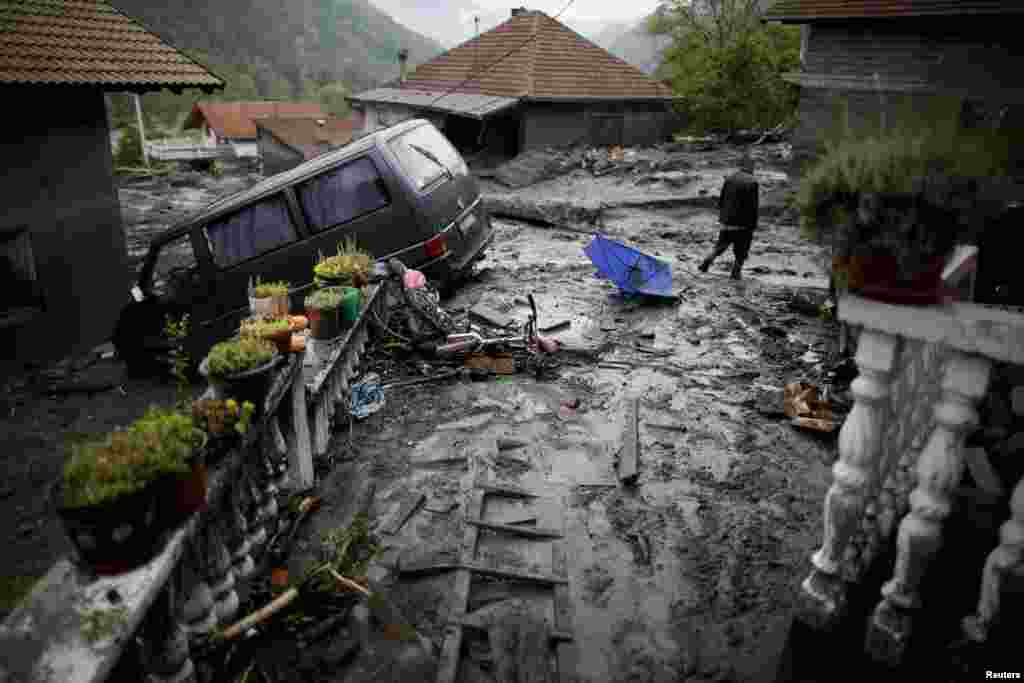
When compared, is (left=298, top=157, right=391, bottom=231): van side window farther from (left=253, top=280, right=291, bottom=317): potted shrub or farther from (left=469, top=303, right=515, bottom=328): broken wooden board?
(left=253, top=280, right=291, bottom=317): potted shrub

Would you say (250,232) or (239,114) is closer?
(250,232)

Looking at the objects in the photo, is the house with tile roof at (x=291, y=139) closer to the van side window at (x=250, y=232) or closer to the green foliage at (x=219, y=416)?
the van side window at (x=250, y=232)

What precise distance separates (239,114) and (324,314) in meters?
67.0

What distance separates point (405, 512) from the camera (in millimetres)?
3883

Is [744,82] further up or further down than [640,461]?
further up

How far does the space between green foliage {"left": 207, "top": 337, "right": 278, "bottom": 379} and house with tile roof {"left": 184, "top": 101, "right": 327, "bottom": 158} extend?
61.9 m

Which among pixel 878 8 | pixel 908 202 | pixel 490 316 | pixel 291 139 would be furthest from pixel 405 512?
pixel 291 139

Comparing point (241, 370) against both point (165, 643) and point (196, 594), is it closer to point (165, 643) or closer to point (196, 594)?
point (196, 594)

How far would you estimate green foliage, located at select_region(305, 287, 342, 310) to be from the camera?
5.07 m

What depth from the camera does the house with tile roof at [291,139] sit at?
46.5m

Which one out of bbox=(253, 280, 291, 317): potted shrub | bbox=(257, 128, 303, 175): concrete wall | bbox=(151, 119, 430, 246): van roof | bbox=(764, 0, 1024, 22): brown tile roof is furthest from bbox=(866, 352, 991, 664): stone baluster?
bbox=(257, 128, 303, 175): concrete wall

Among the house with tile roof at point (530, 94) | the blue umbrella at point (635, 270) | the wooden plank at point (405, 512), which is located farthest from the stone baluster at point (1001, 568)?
the house with tile roof at point (530, 94)

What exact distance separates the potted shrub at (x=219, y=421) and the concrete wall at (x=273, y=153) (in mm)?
47145

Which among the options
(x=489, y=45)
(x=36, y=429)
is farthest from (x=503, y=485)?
(x=489, y=45)
